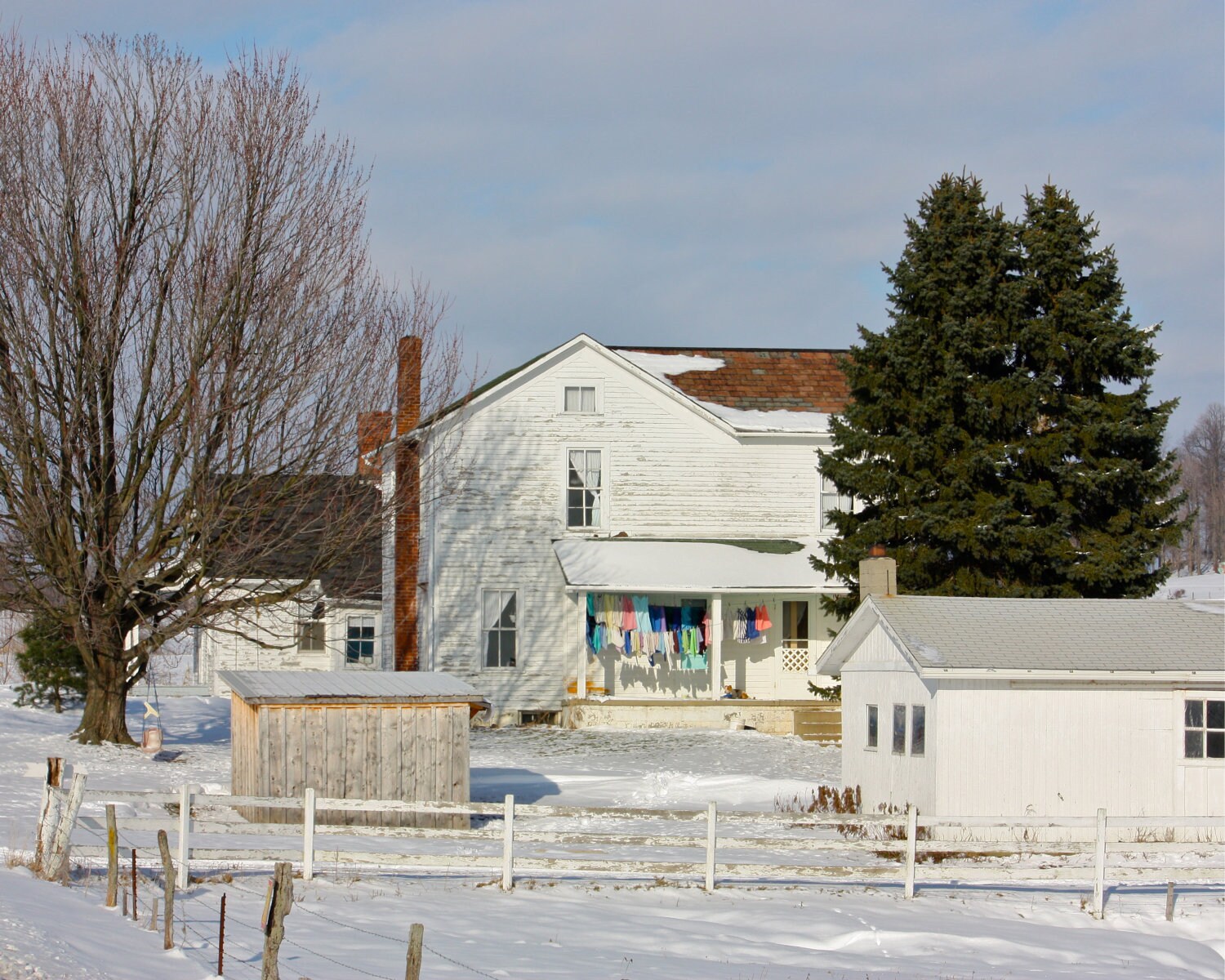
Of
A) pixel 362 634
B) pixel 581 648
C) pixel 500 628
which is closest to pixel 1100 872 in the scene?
pixel 581 648

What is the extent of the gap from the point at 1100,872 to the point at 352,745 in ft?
28.9

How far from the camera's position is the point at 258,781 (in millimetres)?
17391

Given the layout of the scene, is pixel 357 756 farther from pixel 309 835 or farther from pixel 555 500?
pixel 555 500

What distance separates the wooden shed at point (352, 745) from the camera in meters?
17.5

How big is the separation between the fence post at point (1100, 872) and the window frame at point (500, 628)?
18.7 metres

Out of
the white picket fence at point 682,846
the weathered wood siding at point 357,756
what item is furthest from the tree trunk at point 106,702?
the weathered wood siding at point 357,756

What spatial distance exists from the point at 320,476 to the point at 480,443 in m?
8.64

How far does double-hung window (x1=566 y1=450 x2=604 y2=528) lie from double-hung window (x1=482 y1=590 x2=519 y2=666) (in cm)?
224

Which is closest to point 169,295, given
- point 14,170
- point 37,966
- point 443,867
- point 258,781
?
point 14,170

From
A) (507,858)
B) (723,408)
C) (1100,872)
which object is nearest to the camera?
(507,858)

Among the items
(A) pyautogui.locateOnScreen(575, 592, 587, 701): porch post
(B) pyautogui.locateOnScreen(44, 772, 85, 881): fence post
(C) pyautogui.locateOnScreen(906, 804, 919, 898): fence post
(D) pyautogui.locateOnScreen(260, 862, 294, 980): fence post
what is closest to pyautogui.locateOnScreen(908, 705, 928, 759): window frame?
(C) pyautogui.locateOnScreen(906, 804, 919, 898): fence post

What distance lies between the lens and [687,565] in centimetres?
3153

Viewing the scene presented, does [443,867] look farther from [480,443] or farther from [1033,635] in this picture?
[480,443]

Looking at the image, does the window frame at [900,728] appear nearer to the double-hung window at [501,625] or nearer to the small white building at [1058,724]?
the small white building at [1058,724]
